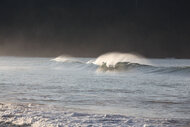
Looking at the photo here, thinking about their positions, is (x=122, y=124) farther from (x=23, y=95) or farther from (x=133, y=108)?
(x=23, y=95)

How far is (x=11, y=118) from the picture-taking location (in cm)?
820

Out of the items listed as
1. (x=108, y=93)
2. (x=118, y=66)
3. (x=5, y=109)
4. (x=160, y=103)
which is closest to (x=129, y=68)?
(x=118, y=66)

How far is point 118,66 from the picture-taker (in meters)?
Result: 29.5

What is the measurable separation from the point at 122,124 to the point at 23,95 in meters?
5.85


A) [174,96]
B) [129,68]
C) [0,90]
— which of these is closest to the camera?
[174,96]

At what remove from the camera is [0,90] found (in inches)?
542

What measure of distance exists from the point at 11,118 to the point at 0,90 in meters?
5.87

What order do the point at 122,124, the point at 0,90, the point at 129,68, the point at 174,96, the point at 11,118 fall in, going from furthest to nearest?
the point at 129,68
the point at 0,90
the point at 174,96
the point at 11,118
the point at 122,124

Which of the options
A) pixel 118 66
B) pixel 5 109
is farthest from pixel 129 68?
pixel 5 109

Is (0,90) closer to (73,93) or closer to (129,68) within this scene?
(73,93)

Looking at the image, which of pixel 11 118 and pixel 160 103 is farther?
pixel 160 103

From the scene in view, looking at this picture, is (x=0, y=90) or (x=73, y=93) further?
(x=0, y=90)

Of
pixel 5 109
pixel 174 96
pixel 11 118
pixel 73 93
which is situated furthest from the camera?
pixel 73 93

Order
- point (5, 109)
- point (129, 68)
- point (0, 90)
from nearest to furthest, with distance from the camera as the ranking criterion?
point (5, 109) → point (0, 90) → point (129, 68)
